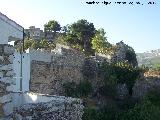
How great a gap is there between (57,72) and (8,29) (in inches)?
602

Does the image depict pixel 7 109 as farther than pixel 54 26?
No

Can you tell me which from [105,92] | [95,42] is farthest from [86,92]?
[95,42]

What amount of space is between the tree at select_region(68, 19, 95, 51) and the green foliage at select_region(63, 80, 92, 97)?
50.2 feet

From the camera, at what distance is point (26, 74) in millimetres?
21625

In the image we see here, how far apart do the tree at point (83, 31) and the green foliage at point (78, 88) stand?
1530 centimetres

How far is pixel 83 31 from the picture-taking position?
144 ft

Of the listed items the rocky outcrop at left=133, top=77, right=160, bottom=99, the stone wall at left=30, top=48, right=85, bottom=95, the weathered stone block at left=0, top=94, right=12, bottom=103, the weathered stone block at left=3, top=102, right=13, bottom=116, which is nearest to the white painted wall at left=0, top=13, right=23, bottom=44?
the weathered stone block at left=0, top=94, right=12, bottom=103

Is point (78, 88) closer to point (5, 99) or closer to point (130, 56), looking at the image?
point (130, 56)

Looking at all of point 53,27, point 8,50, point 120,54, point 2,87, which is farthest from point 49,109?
point 53,27

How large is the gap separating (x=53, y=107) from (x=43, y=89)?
13.8m

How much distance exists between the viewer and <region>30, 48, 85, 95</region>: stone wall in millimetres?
22516

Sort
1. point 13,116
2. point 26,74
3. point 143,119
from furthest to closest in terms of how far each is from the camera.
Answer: point 143,119 → point 26,74 → point 13,116

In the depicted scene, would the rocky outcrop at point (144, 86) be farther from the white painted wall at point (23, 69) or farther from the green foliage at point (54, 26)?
the green foliage at point (54, 26)

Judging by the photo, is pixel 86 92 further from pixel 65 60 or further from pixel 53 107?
pixel 53 107
